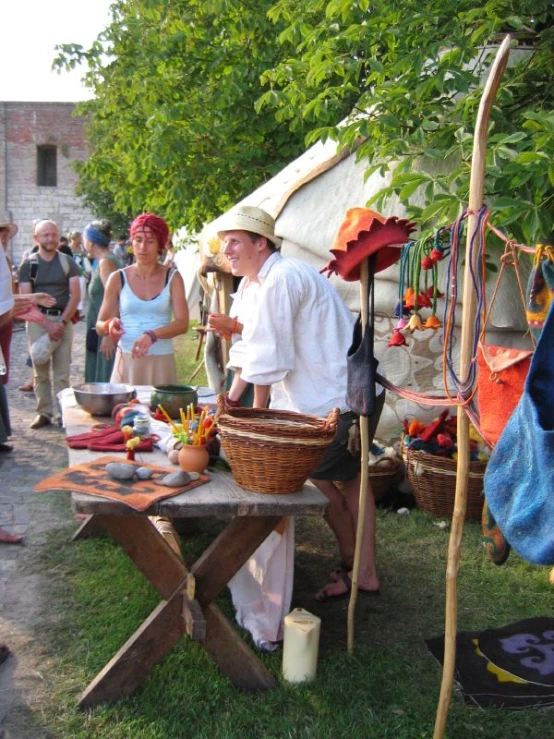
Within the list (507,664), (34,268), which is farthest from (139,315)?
(507,664)

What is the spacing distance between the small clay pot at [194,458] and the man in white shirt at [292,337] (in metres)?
0.26

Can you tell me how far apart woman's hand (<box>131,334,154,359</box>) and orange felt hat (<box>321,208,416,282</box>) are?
6.13ft

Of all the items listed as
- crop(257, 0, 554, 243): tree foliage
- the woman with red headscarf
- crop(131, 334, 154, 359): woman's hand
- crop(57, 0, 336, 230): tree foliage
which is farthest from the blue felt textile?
crop(57, 0, 336, 230): tree foliage

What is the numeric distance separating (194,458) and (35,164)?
25627 millimetres

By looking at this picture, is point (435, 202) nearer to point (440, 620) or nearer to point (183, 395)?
point (183, 395)

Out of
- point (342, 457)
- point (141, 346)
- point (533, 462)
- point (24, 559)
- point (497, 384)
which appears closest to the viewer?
point (533, 462)

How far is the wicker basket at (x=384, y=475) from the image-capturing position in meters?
5.33

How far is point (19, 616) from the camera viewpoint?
376cm

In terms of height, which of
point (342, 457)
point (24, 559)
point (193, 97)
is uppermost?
point (193, 97)

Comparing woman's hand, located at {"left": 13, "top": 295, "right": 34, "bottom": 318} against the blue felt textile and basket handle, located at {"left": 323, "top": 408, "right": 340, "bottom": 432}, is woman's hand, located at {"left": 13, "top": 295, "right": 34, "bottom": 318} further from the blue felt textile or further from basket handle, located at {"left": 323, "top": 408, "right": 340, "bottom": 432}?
the blue felt textile

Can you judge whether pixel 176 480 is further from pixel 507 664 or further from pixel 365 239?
pixel 507 664

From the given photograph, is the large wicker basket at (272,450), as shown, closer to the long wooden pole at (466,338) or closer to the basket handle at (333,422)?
the basket handle at (333,422)

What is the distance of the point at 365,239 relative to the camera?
3162 mm

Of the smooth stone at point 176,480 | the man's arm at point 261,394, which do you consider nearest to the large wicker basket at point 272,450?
the smooth stone at point 176,480
